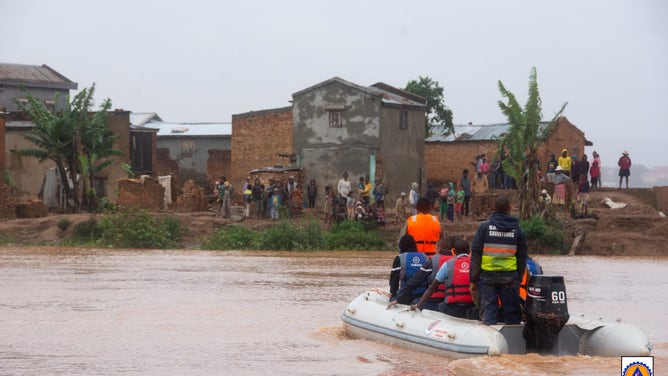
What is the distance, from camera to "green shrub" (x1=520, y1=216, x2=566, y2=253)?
3391 centimetres

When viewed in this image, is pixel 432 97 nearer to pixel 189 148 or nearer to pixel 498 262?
pixel 189 148

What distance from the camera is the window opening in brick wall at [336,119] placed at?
4562cm

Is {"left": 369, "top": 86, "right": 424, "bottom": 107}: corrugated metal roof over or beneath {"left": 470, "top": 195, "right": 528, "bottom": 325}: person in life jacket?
over

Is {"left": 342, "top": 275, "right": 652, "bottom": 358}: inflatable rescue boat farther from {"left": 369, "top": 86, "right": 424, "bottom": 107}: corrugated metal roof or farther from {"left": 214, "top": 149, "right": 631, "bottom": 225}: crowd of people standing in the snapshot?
{"left": 369, "top": 86, "right": 424, "bottom": 107}: corrugated metal roof

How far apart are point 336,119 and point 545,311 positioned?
3402 centimetres

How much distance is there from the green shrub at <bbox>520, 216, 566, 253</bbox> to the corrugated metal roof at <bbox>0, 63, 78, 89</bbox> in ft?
107

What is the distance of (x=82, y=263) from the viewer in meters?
29.2

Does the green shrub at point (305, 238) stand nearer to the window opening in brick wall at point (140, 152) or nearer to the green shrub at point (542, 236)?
the green shrub at point (542, 236)

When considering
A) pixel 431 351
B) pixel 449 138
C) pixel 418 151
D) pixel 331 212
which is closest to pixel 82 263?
pixel 331 212

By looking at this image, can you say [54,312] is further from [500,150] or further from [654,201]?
[654,201]

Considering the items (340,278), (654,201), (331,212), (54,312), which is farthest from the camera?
(654,201)

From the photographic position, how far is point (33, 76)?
60125 mm

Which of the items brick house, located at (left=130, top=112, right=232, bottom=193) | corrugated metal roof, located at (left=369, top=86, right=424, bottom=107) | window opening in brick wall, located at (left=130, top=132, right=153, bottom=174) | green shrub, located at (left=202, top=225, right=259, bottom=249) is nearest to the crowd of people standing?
green shrub, located at (left=202, top=225, right=259, bottom=249)

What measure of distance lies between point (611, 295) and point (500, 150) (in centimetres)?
1268
